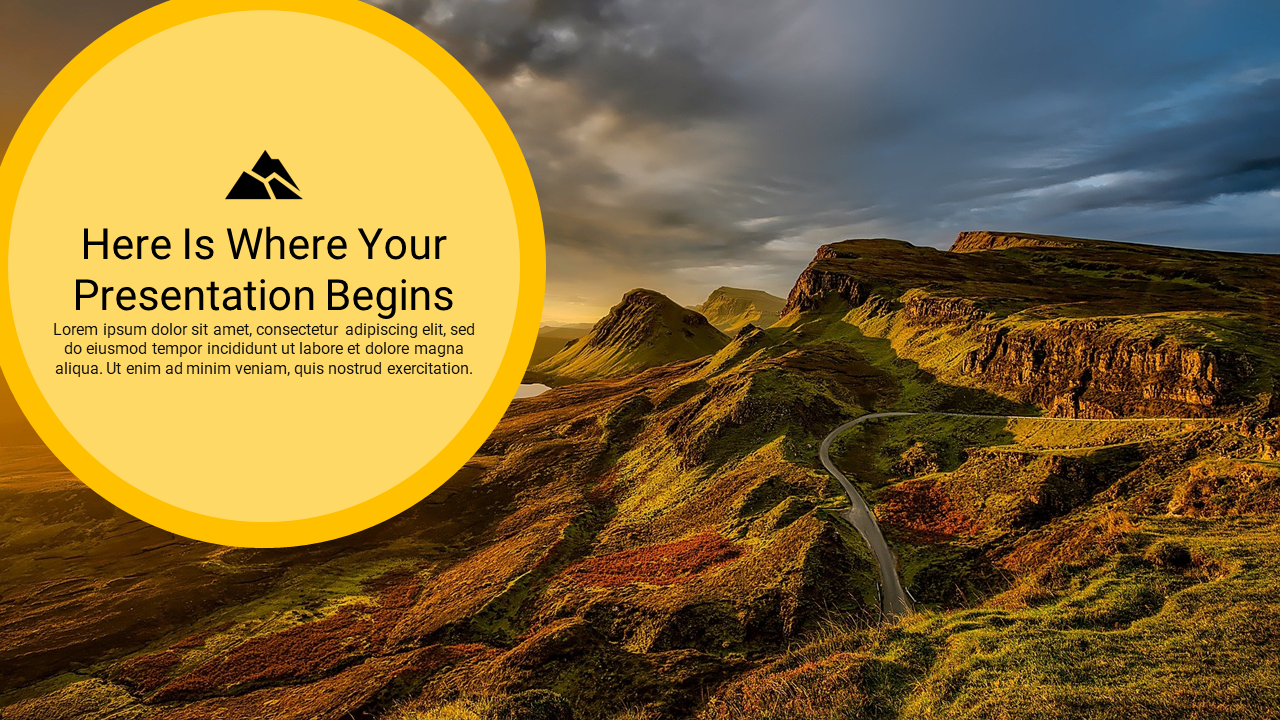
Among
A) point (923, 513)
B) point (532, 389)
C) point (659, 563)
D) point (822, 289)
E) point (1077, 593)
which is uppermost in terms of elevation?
point (822, 289)

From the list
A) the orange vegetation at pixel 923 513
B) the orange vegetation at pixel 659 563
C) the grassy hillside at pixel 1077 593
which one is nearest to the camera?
the grassy hillside at pixel 1077 593

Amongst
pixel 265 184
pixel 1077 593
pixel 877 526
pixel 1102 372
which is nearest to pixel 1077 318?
pixel 1102 372

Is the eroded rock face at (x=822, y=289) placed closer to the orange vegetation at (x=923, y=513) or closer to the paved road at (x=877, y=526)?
the paved road at (x=877, y=526)

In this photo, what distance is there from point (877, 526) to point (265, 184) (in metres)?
41.8

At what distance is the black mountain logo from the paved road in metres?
35.1

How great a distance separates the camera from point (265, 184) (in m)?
18.9

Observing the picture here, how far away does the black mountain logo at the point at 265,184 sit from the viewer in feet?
61.6

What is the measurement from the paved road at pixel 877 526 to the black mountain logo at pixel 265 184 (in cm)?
3506

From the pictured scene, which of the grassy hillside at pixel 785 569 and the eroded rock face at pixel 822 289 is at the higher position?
the eroded rock face at pixel 822 289

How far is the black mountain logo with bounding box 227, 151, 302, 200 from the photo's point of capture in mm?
18781

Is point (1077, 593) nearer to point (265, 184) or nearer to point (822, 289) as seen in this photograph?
point (265, 184)

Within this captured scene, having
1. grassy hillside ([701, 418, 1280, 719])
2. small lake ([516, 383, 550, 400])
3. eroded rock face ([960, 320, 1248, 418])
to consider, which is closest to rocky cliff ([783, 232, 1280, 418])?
Result: eroded rock face ([960, 320, 1248, 418])

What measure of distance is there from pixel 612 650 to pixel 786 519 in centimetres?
A: 1756

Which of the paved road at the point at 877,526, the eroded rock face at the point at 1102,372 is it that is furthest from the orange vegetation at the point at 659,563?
the eroded rock face at the point at 1102,372
